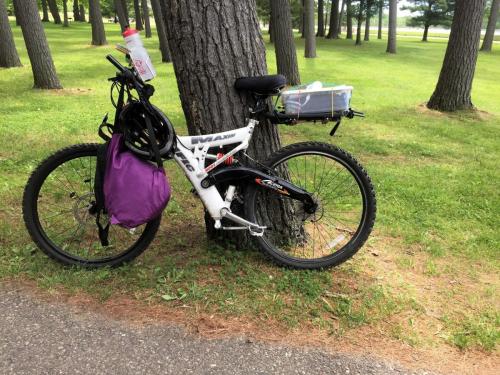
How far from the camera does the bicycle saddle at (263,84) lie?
10.1ft

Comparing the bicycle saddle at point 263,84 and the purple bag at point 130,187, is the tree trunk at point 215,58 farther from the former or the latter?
the purple bag at point 130,187

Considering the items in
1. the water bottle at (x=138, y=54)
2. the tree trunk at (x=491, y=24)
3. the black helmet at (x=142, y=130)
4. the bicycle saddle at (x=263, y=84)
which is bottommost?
the tree trunk at (x=491, y=24)

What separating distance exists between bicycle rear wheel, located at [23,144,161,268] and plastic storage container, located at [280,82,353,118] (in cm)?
123

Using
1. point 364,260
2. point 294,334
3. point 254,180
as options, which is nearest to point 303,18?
point 364,260

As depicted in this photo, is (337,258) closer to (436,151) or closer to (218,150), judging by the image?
(218,150)

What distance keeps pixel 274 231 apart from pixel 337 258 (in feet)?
1.75

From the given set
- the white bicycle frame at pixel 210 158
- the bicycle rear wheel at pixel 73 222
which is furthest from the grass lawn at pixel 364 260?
the white bicycle frame at pixel 210 158

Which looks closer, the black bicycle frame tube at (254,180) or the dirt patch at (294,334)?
the dirt patch at (294,334)

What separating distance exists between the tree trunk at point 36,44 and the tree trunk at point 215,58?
8.55m

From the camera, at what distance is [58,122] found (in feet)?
25.2

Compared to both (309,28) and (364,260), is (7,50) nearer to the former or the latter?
(309,28)

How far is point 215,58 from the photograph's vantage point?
3152 millimetres

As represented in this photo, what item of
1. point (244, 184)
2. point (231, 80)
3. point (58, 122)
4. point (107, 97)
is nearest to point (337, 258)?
point (244, 184)

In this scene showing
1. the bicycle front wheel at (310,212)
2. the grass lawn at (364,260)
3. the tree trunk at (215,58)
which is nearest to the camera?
the grass lawn at (364,260)
